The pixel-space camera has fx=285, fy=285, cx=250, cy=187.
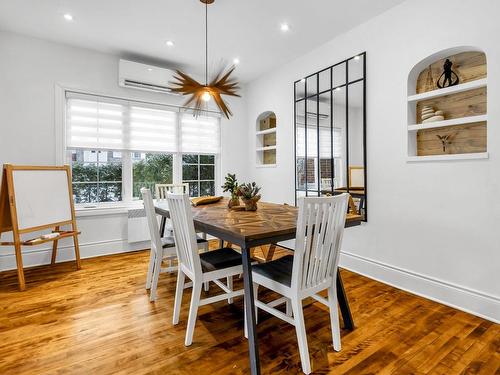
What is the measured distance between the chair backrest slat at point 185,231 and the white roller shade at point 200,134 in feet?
9.17

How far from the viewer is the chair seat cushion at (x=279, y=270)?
1.71 meters

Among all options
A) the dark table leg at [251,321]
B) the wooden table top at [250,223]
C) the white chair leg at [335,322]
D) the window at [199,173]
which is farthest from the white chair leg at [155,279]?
the window at [199,173]

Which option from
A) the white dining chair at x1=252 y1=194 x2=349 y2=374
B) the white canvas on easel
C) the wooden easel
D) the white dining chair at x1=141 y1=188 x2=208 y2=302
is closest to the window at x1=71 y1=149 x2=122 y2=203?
the white canvas on easel

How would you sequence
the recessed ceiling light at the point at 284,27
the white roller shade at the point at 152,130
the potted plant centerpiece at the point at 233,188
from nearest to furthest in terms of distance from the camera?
the potted plant centerpiece at the point at 233,188 → the recessed ceiling light at the point at 284,27 → the white roller shade at the point at 152,130

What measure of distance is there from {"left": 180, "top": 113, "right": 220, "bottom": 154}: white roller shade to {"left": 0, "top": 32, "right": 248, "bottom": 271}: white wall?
0.82m

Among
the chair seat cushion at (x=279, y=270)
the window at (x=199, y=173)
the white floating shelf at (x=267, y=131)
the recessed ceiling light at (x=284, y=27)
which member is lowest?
the chair seat cushion at (x=279, y=270)

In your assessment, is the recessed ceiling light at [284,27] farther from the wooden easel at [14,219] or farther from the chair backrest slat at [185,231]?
the wooden easel at [14,219]

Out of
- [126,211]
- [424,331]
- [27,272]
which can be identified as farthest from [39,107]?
[424,331]

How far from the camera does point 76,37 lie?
341 cm

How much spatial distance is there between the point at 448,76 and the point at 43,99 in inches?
173

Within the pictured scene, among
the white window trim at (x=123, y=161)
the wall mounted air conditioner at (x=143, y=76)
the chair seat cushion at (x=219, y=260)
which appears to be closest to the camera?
the chair seat cushion at (x=219, y=260)

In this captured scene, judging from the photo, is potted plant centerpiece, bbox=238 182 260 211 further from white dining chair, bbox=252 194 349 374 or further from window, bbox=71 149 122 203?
window, bbox=71 149 122 203

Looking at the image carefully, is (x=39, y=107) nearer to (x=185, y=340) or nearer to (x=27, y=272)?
(x=27, y=272)

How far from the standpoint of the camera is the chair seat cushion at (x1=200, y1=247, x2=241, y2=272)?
1953 mm
